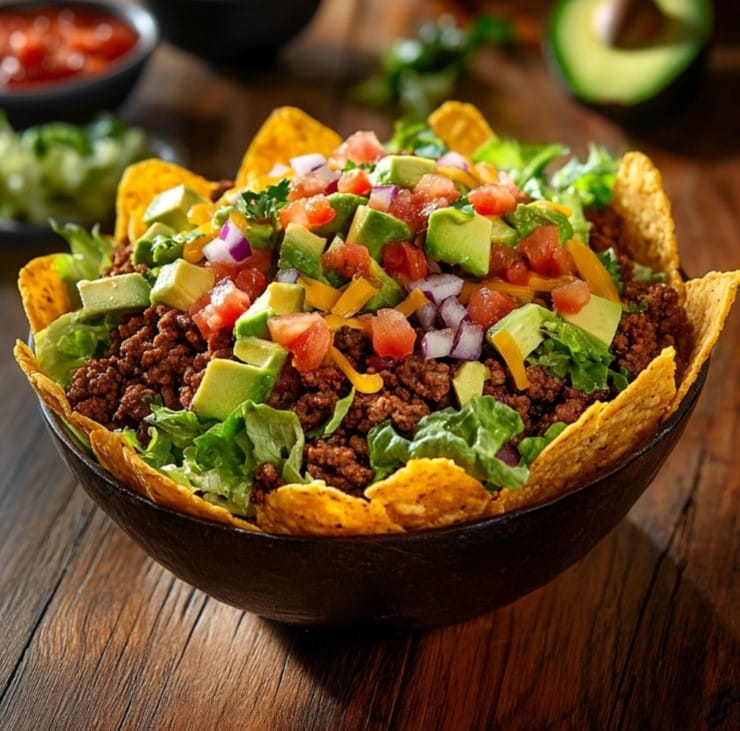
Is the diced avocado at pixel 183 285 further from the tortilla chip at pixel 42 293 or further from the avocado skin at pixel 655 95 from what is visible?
the avocado skin at pixel 655 95

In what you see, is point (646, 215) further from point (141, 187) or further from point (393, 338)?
point (141, 187)

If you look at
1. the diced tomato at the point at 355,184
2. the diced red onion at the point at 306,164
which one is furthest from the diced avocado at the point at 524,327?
the diced red onion at the point at 306,164

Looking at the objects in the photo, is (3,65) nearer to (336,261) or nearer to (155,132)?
(155,132)

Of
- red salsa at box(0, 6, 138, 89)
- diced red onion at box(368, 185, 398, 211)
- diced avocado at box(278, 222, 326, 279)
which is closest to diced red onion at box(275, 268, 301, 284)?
diced avocado at box(278, 222, 326, 279)

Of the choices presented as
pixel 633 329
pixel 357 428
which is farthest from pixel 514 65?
pixel 357 428

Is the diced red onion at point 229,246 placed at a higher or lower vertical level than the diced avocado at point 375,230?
lower
